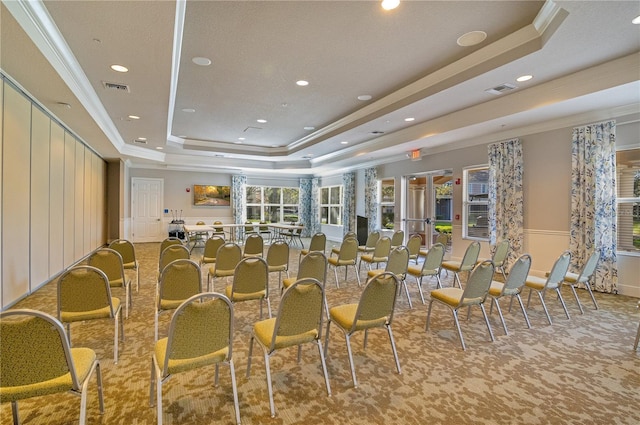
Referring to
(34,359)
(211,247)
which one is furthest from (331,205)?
(34,359)

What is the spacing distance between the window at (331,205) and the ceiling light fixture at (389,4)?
967cm

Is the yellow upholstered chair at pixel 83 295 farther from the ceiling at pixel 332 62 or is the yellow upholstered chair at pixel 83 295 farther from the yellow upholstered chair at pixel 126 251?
the ceiling at pixel 332 62

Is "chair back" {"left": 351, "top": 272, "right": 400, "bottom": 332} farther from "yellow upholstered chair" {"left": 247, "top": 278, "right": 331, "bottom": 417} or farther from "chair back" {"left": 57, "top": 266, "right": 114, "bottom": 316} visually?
"chair back" {"left": 57, "top": 266, "right": 114, "bottom": 316}

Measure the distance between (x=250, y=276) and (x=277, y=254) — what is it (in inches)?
51.3

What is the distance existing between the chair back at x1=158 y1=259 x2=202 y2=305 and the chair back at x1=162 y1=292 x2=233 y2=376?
3.82ft

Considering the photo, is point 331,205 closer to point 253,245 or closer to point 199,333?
point 253,245

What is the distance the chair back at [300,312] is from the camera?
2.14 metres

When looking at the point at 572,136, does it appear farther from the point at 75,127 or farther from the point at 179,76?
the point at 75,127

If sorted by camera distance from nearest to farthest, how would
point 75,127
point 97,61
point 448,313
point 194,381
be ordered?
point 194,381, point 97,61, point 448,313, point 75,127

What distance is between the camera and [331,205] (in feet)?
43.2

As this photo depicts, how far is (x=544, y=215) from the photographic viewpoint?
5.95 meters

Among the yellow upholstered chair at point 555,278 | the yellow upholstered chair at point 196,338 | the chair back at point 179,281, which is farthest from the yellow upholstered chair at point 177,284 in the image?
the yellow upholstered chair at point 555,278

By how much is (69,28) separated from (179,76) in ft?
5.93

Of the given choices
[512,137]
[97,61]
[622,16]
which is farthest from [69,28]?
[512,137]
